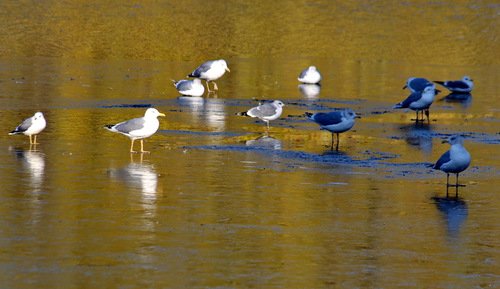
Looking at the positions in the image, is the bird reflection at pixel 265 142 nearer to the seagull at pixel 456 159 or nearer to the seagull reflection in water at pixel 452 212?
the seagull at pixel 456 159

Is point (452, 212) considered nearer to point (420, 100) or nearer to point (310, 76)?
point (420, 100)

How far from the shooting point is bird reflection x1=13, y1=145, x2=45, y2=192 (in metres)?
16.7

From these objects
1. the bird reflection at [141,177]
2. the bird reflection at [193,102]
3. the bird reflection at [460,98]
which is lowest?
the bird reflection at [141,177]

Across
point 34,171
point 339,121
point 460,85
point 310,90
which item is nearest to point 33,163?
point 34,171

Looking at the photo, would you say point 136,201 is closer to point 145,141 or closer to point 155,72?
point 145,141

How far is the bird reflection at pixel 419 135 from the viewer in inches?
858

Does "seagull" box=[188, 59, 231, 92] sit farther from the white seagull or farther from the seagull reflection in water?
the seagull reflection in water

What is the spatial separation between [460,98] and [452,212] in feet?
51.7

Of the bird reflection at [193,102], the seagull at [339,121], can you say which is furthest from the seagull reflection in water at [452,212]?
the bird reflection at [193,102]

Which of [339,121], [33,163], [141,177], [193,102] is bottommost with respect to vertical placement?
[141,177]

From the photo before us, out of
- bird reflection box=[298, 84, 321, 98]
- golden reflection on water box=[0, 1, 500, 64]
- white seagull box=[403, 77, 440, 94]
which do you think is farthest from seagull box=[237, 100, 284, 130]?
golden reflection on water box=[0, 1, 500, 64]

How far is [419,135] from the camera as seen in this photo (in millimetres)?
23484

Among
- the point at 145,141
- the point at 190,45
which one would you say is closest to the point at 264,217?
the point at 145,141

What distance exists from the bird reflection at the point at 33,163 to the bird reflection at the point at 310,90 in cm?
1131
